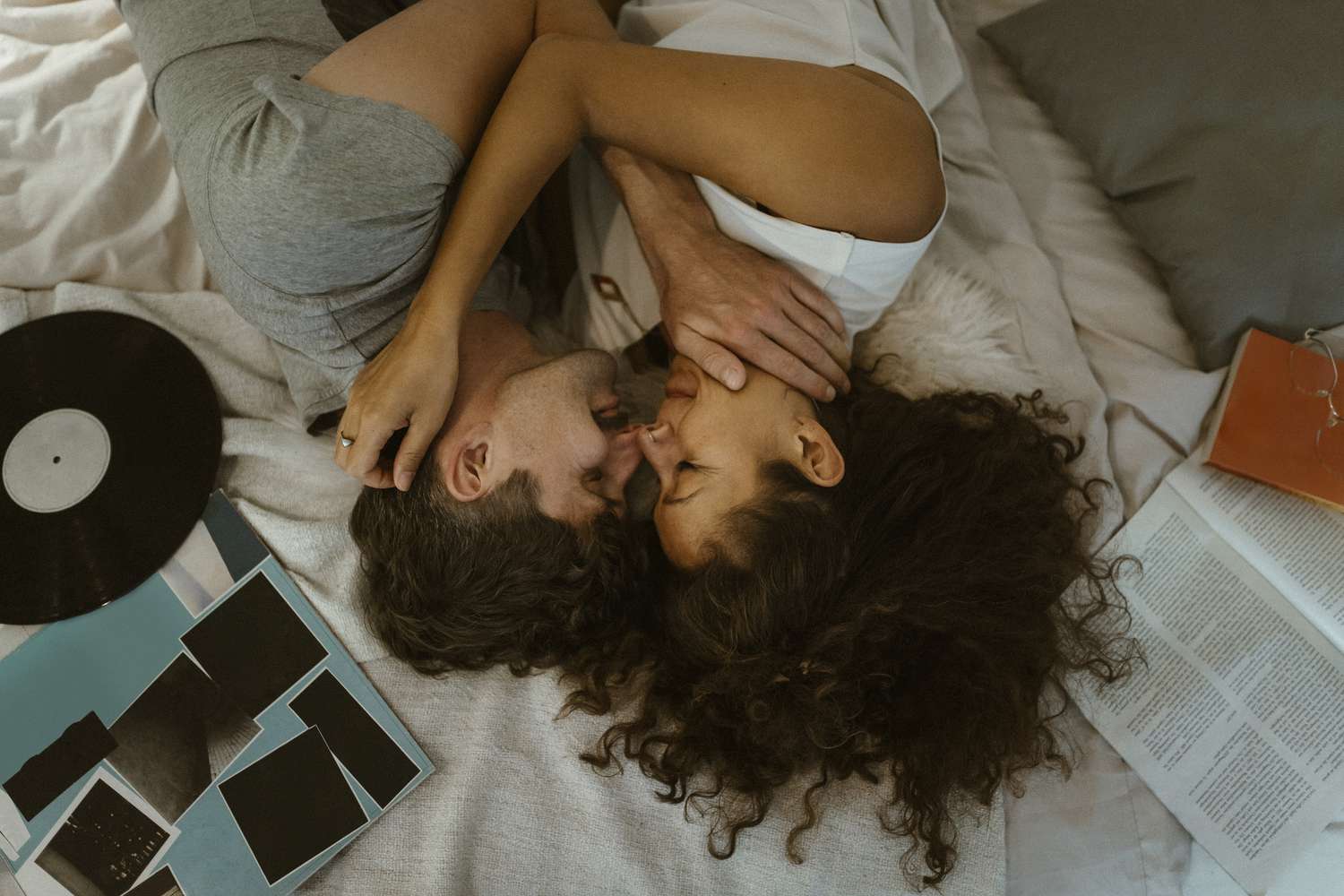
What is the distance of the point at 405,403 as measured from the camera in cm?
103

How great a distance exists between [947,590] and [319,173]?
0.88m

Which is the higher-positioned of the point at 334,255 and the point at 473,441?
the point at 334,255

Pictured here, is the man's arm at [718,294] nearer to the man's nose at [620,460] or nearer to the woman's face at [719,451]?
the woman's face at [719,451]

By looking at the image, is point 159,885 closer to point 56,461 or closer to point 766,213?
point 56,461

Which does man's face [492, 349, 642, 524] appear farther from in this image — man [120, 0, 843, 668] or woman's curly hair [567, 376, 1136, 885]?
woman's curly hair [567, 376, 1136, 885]

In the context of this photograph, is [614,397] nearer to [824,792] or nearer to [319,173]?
[319,173]

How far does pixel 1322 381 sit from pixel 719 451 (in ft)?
2.67

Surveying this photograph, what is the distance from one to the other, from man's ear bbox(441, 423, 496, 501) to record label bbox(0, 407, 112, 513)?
1.43ft

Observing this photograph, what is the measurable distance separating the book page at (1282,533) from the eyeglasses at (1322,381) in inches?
2.8

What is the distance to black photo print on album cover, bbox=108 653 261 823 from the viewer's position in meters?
1.02

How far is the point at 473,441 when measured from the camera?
1090 millimetres

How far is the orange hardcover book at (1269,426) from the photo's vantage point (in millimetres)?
1084

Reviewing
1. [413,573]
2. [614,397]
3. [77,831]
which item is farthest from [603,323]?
[77,831]

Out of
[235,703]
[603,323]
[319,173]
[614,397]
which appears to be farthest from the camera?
[603,323]
